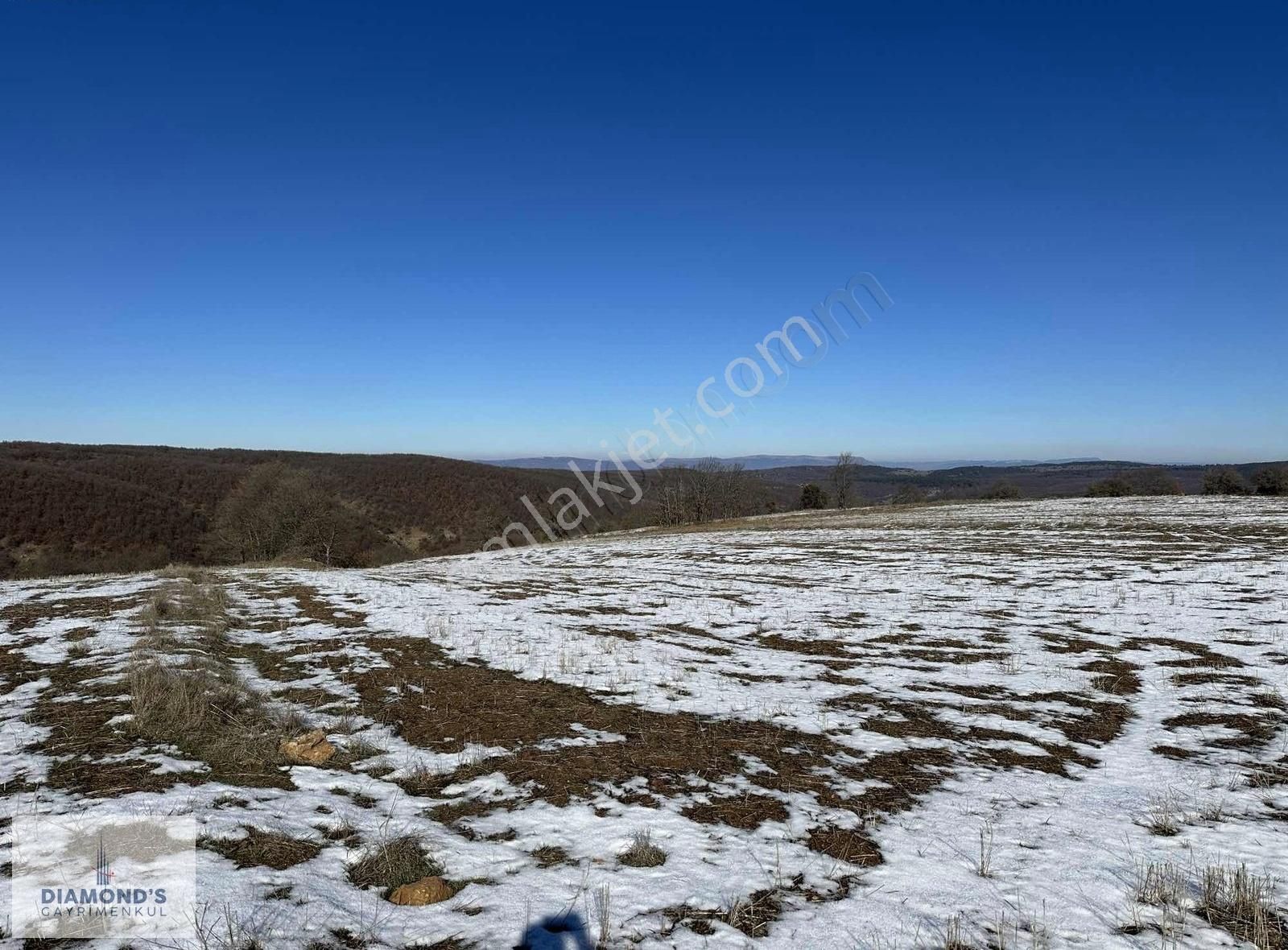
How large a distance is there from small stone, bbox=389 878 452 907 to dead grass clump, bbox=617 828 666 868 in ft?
3.85

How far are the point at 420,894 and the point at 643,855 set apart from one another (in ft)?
4.72

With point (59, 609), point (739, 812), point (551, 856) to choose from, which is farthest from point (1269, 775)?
point (59, 609)

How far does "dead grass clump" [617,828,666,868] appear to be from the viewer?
4211mm

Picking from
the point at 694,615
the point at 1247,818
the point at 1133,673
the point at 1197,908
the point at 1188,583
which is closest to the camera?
the point at 1197,908

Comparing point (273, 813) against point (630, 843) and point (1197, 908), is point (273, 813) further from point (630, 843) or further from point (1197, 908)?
point (1197, 908)

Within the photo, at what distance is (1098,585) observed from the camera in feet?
54.2

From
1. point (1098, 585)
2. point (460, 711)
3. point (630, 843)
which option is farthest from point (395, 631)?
point (1098, 585)

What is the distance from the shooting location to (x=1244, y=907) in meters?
3.69

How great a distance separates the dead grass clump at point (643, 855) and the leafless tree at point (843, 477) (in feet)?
257

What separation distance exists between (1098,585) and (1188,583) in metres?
2.05

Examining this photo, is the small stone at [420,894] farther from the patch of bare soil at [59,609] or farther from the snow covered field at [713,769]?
the patch of bare soil at [59,609]

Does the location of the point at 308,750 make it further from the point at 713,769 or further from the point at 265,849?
the point at 713,769

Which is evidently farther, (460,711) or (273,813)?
(460,711)

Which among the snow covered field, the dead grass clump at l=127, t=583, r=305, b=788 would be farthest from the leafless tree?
the dead grass clump at l=127, t=583, r=305, b=788
